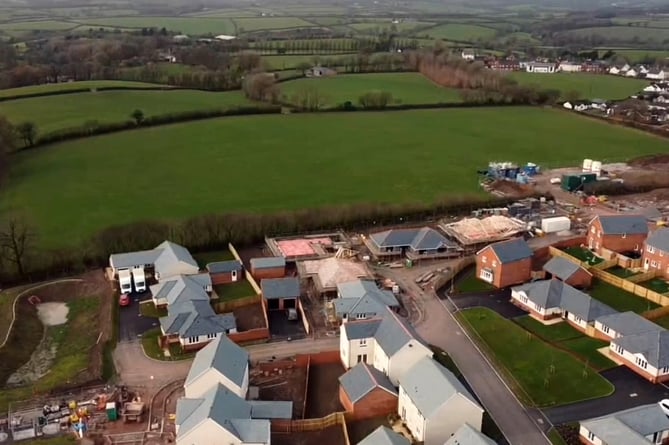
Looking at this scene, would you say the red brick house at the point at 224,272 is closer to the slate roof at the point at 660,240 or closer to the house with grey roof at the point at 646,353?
the house with grey roof at the point at 646,353

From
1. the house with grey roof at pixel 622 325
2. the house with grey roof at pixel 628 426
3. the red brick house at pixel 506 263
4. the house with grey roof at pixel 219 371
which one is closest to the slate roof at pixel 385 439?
the house with grey roof at pixel 219 371

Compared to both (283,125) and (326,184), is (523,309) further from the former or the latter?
(283,125)

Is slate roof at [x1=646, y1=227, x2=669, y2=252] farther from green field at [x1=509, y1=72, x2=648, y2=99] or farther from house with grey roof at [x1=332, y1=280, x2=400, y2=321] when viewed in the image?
green field at [x1=509, y1=72, x2=648, y2=99]

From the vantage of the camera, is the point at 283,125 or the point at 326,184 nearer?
the point at 326,184

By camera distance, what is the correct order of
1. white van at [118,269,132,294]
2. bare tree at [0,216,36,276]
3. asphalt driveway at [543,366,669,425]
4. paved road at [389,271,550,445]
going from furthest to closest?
1. bare tree at [0,216,36,276]
2. white van at [118,269,132,294]
3. asphalt driveway at [543,366,669,425]
4. paved road at [389,271,550,445]

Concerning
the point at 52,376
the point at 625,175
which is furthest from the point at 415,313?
the point at 625,175

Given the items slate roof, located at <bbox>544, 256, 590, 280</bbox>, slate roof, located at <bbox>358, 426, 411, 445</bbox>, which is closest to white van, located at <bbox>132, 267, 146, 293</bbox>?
slate roof, located at <bbox>358, 426, 411, 445</bbox>

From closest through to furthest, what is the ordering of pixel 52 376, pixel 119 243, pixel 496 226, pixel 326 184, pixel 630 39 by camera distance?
pixel 52 376 < pixel 119 243 < pixel 496 226 < pixel 326 184 < pixel 630 39
